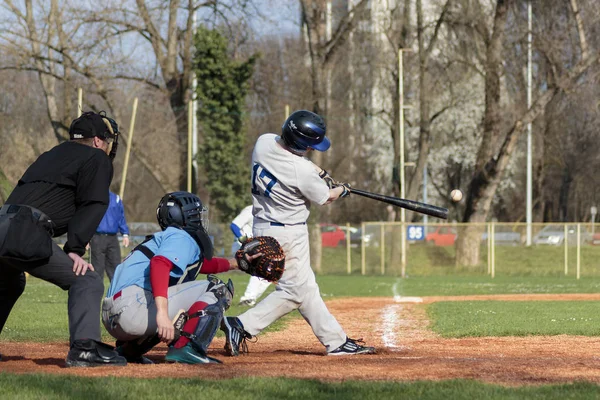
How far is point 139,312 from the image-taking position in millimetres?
6754

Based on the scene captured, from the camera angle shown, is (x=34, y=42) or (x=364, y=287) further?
(x=34, y=42)

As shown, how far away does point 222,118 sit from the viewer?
31.3 metres

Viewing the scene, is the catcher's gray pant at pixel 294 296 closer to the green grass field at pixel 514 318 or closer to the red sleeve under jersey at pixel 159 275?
the red sleeve under jersey at pixel 159 275

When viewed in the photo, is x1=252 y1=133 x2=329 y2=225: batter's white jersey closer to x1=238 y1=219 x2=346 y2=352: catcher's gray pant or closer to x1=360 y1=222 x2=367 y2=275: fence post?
x1=238 y1=219 x2=346 y2=352: catcher's gray pant

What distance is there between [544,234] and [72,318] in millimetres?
25207

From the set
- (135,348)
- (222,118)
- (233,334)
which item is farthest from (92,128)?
(222,118)

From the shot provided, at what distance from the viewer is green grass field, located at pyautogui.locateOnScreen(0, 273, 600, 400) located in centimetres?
550

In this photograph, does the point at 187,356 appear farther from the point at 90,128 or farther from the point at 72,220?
the point at 90,128

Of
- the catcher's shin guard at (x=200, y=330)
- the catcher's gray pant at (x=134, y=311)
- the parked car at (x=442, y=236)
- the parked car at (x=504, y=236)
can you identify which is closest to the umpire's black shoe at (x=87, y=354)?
the catcher's gray pant at (x=134, y=311)

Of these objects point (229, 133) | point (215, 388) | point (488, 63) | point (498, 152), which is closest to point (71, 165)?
point (215, 388)

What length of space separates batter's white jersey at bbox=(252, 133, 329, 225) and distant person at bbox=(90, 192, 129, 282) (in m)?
7.85

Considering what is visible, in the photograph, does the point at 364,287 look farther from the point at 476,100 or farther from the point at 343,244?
the point at 476,100

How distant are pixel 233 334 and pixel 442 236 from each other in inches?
901

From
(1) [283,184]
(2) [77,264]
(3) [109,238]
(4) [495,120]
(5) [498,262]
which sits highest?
(4) [495,120]
